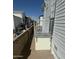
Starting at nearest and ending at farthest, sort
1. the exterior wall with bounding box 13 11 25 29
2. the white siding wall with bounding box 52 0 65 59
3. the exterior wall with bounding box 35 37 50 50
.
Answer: the white siding wall with bounding box 52 0 65 59
the exterior wall with bounding box 35 37 50 50
the exterior wall with bounding box 13 11 25 29

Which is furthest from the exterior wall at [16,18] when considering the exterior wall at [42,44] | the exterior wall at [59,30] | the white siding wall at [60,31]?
the white siding wall at [60,31]

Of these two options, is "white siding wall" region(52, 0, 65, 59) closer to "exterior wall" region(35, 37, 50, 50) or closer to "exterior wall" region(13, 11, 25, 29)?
"exterior wall" region(35, 37, 50, 50)

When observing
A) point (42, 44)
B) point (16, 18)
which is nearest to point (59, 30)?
point (42, 44)

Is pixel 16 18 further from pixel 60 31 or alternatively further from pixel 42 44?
pixel 60 31

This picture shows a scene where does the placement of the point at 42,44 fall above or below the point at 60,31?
below

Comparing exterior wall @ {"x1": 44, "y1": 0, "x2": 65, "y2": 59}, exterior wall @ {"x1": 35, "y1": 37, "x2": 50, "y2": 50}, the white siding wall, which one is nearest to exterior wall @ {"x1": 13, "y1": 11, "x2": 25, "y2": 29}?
exterior wall @ {"x1": 35, "y1": 37, "x2": 50, "y2": 50}

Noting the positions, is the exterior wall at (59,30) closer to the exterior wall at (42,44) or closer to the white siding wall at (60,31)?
the white siding wall at (60,31)

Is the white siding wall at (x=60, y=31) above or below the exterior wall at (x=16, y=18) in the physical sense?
below

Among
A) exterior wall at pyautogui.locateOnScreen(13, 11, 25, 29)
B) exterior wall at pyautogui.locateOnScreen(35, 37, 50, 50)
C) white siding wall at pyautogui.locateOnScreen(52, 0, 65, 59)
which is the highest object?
exterior wall at pyautogui.locateOnScreen(13, 11, 25, 29)

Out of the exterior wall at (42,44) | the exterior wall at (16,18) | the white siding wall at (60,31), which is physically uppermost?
the exterior wall at (16,18)

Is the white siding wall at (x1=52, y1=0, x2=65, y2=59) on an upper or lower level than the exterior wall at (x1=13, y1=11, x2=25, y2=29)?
lower
